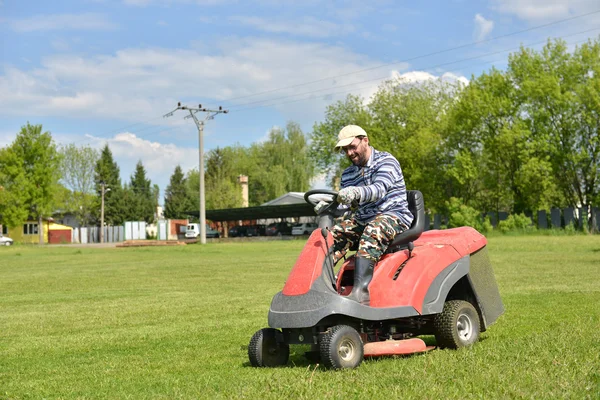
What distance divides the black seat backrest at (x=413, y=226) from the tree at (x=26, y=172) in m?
67.4

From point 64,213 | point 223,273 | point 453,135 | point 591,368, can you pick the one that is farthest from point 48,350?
point 64,213

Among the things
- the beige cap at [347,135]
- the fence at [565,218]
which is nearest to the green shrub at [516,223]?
the fence at [565,218]

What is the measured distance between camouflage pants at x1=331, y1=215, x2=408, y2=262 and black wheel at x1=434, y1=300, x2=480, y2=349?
943 mm

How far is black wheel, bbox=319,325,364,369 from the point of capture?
627 cm

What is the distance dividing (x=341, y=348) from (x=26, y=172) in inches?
2731

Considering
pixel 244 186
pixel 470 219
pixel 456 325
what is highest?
pixel 244 186

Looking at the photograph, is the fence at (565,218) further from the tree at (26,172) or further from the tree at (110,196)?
the tree at (110,196)

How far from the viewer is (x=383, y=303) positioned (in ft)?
22.5

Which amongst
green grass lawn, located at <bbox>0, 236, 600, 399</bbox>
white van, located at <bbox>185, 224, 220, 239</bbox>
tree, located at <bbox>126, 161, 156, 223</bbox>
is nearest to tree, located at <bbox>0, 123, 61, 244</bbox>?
white van, located at <bbox>185, 224, 220, 239</bbox>

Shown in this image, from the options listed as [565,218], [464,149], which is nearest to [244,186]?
[464,149]

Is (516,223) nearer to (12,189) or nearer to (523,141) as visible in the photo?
(523,141)

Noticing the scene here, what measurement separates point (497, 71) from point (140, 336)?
2104 inches

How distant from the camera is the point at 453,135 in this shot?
66.2 m

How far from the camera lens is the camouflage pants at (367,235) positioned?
6906mm
